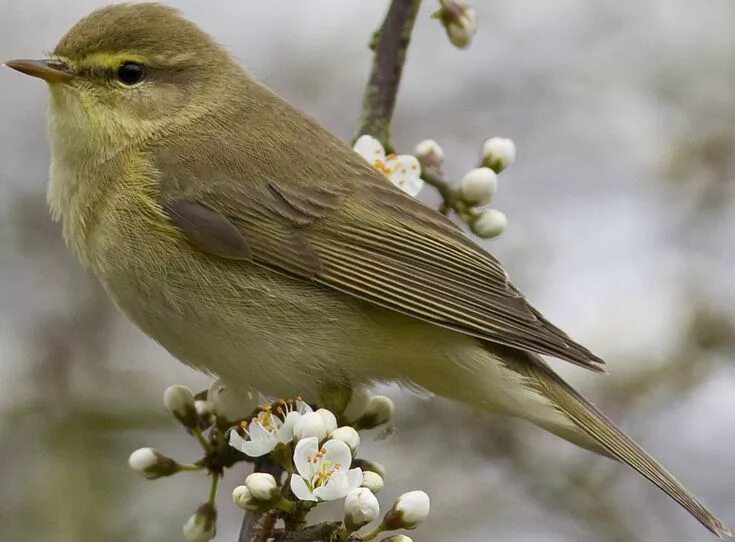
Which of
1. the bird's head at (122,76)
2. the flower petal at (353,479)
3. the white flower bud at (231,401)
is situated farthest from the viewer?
the bird's head at (122,76)

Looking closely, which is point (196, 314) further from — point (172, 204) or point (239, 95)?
point (239, 95)

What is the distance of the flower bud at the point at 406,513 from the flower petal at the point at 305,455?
26 centimetres

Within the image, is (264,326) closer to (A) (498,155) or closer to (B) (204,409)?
(B) (204,409)

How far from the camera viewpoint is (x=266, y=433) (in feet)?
9.49

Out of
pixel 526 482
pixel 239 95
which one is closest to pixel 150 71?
pixel 239 95

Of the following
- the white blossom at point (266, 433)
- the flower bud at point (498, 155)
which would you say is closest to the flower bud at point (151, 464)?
the white blossom at point (266, 433)

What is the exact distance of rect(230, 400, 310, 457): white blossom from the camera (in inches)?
113

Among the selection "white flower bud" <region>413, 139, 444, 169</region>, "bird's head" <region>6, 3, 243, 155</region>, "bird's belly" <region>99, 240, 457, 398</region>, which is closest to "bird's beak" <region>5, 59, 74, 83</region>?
"bird's head" <region>6, 3, 243, 155</region>

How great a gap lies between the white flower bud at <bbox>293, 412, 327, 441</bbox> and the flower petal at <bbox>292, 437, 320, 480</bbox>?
26 millimetres

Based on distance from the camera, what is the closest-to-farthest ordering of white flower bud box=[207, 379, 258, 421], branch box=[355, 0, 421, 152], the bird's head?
white flower bud box=[207, 379, 258, 421] < the bird's head < branch box=[355, 0, 421, 152]

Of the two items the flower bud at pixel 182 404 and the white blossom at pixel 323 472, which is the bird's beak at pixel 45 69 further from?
the white blossom at pixel 323 472

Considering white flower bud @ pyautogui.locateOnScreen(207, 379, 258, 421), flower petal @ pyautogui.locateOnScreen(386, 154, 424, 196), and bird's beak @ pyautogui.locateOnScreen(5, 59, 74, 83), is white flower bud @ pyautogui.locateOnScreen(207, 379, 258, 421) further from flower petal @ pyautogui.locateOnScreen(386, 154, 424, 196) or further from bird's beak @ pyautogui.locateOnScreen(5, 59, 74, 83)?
bird's beak @ pyautogui.locateOnScreen(5, 59, 74, 83)

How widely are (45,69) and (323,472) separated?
1.78 meters

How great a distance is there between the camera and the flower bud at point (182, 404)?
3.35 meters
